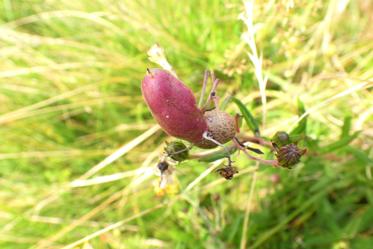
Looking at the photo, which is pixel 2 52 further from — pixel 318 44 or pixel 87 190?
pixel 318 44

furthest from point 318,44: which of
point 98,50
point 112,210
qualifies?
point 112,210

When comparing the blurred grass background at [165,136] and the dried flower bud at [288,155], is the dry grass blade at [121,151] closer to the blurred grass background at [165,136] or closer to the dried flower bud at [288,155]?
the blurred grass background at [165,136]

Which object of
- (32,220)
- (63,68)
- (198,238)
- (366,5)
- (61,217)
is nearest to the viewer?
(198,238)

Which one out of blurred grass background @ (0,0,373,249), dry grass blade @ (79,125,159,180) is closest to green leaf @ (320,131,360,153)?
blurred grass background @ (0,0,373,249)

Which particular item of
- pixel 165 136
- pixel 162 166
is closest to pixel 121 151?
pixel 165 136

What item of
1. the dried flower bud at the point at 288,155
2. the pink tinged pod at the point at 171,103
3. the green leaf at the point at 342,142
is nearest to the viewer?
the pink tinged pod at the point at 171,103

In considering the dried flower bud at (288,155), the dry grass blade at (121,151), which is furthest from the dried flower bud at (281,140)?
the dry grass blade at (121,151)
